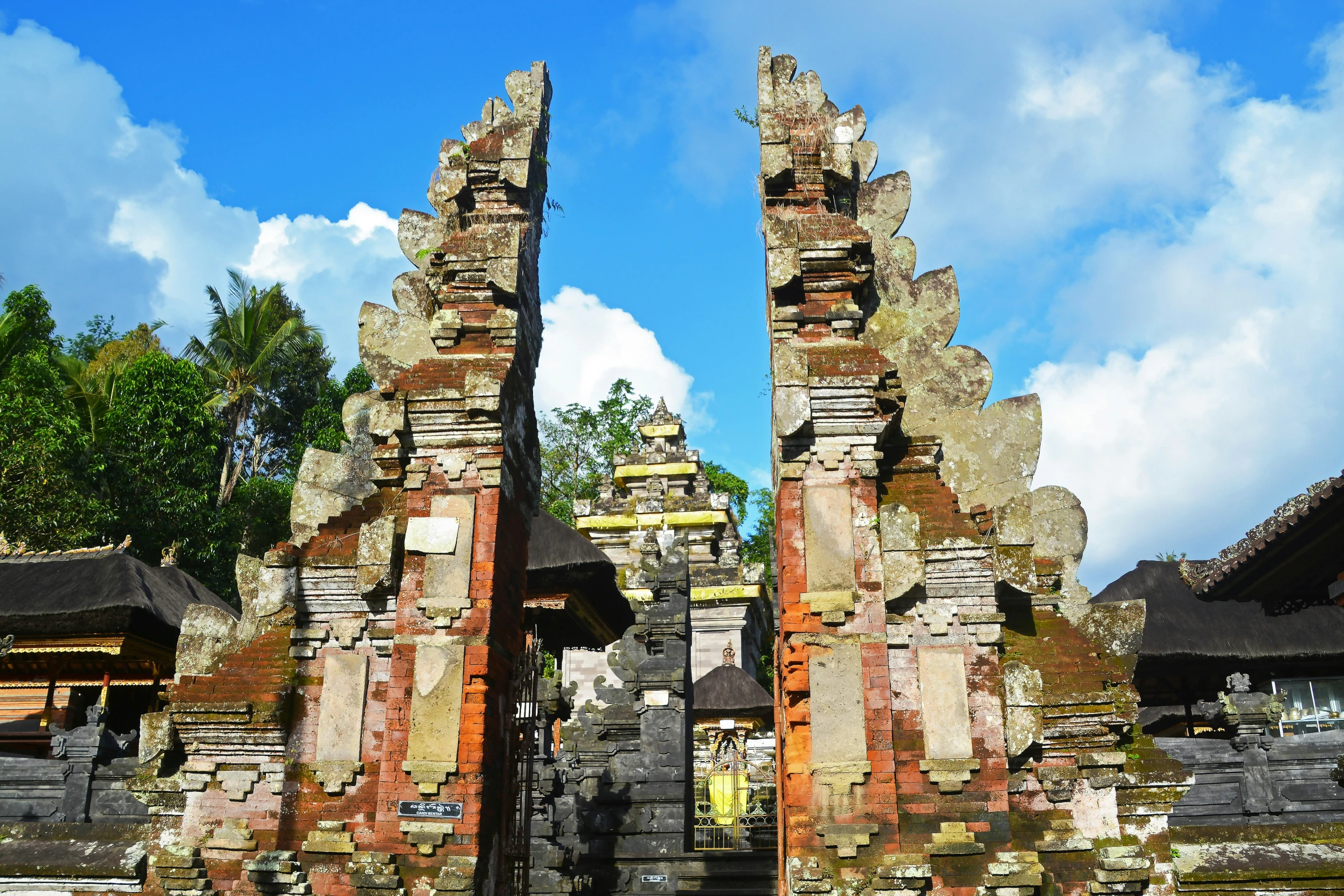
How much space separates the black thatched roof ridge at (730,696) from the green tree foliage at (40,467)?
1282 centimetres

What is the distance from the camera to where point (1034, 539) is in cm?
795

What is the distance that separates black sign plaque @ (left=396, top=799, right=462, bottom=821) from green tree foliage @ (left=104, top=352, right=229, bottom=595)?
18.0m

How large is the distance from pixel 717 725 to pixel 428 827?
14.9 m

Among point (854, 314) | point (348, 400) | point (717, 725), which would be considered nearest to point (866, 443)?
point (854, 314)

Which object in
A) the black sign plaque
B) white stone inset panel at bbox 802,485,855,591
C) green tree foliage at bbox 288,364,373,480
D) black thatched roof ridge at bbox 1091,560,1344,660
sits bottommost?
the black sign plaque

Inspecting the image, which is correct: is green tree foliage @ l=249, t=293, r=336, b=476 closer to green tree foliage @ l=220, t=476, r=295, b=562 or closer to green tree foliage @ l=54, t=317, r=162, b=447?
green tree foliage @ l=54, t=317, r=162, b=447

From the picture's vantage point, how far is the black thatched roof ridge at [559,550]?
51.5 feet

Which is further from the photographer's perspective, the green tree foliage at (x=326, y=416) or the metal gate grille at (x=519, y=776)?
the green tree foliage at (x=326, y=416)

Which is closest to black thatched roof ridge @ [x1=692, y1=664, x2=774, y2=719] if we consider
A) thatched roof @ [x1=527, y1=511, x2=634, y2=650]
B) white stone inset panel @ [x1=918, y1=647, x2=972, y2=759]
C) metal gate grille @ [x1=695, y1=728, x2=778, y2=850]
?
metal gate grille @ [x1=695, y1=728, x2=778, y2=850]

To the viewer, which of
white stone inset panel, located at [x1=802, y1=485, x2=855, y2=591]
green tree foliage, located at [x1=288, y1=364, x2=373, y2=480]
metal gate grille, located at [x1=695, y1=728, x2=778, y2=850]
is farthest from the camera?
green tree foliage, located at [x1=288, y1=364, x2=373, y2=480]

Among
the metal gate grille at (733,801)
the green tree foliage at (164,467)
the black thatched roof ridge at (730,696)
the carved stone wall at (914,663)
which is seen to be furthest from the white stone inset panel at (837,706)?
the green tree foliage at (164,467)

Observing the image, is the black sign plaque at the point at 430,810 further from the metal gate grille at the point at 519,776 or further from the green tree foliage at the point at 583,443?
the green tree foliage at the point at 583,443

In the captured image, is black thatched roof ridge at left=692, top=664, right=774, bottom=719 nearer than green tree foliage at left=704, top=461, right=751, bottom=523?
Yes

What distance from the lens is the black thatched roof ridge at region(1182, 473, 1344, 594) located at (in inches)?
449
